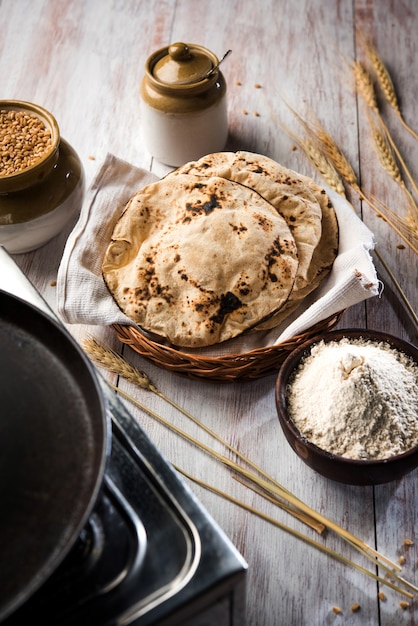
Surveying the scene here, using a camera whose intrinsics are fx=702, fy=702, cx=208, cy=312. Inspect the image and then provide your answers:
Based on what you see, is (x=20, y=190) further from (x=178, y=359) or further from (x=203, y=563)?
(x=203, y=563)

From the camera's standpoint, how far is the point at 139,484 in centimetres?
95

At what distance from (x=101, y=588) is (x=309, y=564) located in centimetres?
48

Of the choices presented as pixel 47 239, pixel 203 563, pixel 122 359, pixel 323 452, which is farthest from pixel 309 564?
pixel 47 239

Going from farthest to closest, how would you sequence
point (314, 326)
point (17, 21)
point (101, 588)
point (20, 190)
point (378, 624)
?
1. point (17, 21)
2. point (20, 190)
3. point (314, 326)
4. point (378, 624)
5. point (101, 588)

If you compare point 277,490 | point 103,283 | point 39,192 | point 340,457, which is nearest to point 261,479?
point 277,490

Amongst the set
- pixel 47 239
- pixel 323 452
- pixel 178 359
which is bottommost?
pixel 47 239

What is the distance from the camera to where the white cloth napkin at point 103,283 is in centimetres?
136

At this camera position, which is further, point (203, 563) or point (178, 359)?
point (178, 359)

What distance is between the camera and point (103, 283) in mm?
1467

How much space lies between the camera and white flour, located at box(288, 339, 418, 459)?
1183 millimetres

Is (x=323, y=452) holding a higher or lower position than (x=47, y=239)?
higher

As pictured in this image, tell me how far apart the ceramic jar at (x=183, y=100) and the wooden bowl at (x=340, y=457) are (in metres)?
0.71

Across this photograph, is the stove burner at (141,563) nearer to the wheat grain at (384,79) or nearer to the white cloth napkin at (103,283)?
the white cloth napkin at (103,283)

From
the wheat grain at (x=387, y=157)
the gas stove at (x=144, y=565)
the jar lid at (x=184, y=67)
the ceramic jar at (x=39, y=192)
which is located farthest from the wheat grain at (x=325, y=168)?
the gas stove at (x=144, y=565)
